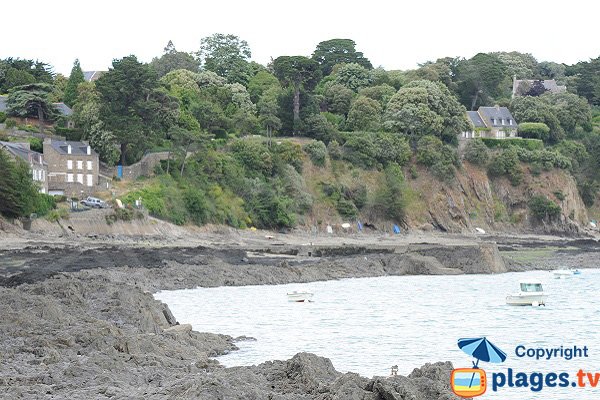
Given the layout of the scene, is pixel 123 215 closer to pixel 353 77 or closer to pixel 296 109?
pixel 296 109

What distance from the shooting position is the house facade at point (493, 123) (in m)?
120

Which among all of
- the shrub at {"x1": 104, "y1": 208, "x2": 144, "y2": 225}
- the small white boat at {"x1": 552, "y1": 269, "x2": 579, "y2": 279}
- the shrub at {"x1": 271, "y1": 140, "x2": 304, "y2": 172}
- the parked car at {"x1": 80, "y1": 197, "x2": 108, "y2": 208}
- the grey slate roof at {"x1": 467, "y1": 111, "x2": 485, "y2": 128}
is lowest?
the small white boat at {"x1": 552, "y1": 269, "x2": 579, "y2": 279}

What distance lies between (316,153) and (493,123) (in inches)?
1196

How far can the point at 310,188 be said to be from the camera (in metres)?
95.9

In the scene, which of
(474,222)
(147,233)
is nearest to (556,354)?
(147,233)

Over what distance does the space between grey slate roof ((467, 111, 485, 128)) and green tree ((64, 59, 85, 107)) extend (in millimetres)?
40397

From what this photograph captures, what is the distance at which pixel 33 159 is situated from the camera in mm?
78062

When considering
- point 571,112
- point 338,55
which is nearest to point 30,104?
point 338,55

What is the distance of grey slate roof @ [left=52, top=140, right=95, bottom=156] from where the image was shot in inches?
3219

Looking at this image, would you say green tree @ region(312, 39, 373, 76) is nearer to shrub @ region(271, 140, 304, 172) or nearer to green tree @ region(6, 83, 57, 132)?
shrub @ region(271, 140, 304, 172)

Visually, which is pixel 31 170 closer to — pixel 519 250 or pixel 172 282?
pixel 172 282

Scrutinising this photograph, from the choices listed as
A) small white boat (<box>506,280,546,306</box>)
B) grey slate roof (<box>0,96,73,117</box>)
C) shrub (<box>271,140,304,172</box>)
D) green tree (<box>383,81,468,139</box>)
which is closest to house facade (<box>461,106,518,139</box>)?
green tree (<box>383,81,468,139</box>)

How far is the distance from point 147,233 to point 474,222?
3762 centimetres

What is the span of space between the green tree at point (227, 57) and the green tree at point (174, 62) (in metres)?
1.56
